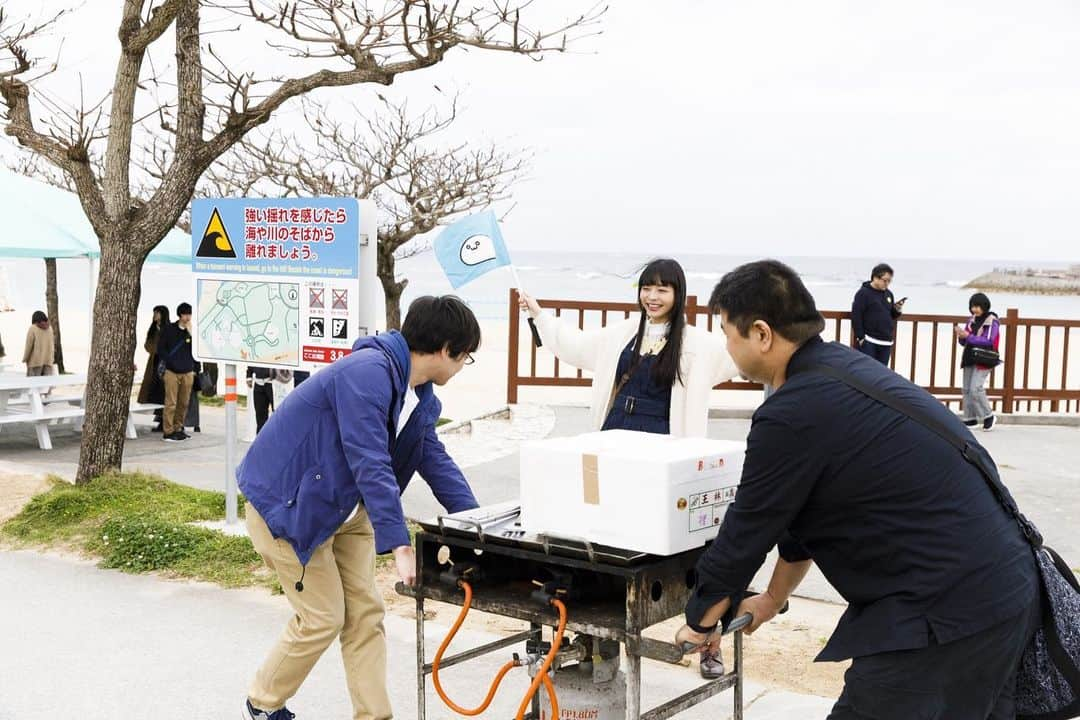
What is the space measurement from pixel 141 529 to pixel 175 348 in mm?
6224

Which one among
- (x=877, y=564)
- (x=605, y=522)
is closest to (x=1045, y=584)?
(x=877, y=564)

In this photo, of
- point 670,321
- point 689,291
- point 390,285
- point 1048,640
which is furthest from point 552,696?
point 689,291

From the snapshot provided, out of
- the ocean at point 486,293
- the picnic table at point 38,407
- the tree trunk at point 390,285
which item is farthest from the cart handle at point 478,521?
the ocean at point 486,293

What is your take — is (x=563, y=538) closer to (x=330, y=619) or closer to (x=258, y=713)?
(x=330, y=619)

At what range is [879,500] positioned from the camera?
2584mm

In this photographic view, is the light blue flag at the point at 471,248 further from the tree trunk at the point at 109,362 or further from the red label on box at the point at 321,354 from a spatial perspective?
the tree trunk at the point at 109,362

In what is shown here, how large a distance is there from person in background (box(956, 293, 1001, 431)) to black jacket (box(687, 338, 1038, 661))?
11.5m

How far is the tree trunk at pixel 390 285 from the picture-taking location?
15.9 m

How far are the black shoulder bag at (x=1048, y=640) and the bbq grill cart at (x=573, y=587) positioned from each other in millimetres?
740

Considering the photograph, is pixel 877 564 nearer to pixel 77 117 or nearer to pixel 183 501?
pixel 183 501

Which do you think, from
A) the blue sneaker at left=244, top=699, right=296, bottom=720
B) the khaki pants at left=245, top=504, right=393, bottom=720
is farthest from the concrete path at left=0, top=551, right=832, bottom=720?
the khaki pants at left=245, top=504, right=393, bottom=720

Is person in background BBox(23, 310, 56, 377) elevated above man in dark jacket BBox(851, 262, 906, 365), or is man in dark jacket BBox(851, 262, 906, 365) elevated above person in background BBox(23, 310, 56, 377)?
man in dark jacket BBox(851, 262, 906, 365)

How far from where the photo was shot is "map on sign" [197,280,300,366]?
728 centimetres

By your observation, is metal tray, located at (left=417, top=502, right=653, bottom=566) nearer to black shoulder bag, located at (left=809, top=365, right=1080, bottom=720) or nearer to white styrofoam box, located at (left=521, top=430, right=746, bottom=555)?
white styrofoam box, located at (left=521, top=430, right=746, bottom=555)
